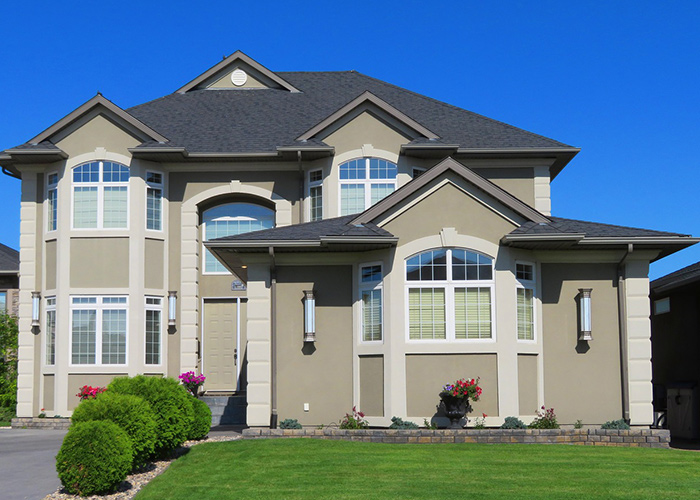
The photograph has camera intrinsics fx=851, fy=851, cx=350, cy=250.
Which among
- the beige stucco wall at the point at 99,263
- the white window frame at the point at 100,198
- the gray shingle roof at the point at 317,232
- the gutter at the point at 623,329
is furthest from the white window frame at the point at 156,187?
the gutter at the point at 623,329

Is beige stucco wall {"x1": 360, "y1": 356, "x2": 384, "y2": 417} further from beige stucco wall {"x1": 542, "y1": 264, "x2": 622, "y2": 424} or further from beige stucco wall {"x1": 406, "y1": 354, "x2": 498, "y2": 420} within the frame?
beige stucco wall {"x1": 542, "y1": 264, "x2": 622, "y2": 424}

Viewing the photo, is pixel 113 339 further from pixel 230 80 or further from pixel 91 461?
pixel 91 461

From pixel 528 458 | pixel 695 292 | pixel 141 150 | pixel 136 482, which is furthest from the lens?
pixel 141 150

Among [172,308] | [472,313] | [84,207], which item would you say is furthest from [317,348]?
[84,207]

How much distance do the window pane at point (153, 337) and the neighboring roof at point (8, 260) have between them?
6787mm

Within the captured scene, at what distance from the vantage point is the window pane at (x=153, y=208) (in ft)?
72.3

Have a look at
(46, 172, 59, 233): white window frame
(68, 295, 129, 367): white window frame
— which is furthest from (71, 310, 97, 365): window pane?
(46, 172, 59, 233): white window frame

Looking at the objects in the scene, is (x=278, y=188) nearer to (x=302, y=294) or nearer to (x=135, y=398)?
(x=302, y=294)

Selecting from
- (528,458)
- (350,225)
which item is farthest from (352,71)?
(528,458)

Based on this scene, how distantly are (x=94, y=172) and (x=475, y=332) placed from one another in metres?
11.0

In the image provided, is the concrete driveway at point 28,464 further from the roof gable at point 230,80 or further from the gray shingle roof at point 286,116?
the roof gable at point 230,80

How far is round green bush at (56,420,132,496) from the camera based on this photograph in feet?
36.5

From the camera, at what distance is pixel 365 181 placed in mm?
21516

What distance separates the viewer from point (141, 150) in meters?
21.4
